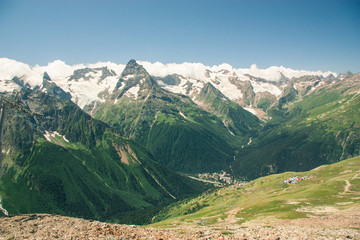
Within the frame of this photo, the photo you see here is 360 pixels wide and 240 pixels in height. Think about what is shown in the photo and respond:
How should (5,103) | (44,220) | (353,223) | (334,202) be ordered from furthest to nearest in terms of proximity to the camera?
(334,202) < (353,223) < (5,103) < (44,220)

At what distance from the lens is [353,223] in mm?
63438

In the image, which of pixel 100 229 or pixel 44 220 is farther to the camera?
pixel 44 220

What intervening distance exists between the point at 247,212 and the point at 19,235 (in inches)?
5681

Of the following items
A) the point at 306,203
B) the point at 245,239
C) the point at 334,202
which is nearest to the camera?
the point at 245,239

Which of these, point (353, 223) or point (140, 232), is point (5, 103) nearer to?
point (140, 232)

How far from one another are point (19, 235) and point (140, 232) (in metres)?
19.4

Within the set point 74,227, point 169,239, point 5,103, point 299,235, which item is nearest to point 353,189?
point 299,235

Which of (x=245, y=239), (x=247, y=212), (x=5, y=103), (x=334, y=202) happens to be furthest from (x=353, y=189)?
(x=5, y=103)

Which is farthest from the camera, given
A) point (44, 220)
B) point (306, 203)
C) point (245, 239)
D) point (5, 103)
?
point (306, 203)

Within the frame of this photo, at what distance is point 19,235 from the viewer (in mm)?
37344

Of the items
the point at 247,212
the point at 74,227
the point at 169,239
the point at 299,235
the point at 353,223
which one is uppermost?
the point at 74,227

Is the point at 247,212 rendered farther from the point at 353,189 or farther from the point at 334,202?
the point at 353,189

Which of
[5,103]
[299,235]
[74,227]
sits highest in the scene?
[5,103]

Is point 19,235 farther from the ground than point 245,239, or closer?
farther from the ground
